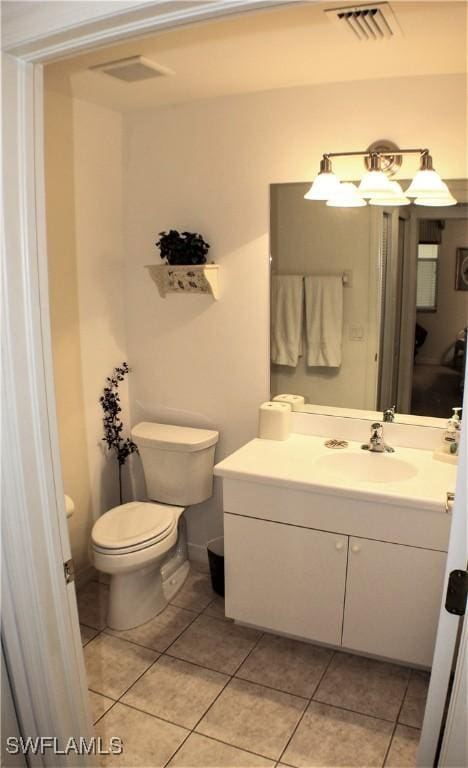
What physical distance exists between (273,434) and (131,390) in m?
0.94

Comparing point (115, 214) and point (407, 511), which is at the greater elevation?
point (115, 214)

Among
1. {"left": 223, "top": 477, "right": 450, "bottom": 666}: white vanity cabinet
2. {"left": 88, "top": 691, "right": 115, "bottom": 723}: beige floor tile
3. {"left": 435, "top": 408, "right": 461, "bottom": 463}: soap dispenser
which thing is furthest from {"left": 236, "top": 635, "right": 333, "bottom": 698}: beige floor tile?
{"left": 435, "top": 408, "right": 461, "bottom": 463}: soap dispenser

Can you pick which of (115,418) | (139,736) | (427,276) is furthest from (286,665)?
(427,276)

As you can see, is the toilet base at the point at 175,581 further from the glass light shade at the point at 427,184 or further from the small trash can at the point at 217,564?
the glass light shade at the point at 427,184

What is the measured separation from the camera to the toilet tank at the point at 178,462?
114 inches

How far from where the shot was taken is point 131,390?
10.7 ft

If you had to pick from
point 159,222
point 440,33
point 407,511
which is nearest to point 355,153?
point 440,33

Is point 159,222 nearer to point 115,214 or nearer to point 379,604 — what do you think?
point 115,214

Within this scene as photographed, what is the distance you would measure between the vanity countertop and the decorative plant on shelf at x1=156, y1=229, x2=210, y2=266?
92 centimetres

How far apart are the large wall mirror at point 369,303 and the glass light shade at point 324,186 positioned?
0.22 meters

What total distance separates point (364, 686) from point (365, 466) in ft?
2.85

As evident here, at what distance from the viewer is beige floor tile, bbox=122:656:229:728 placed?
2.19m

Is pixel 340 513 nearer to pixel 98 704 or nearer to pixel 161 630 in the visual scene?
pixel 161 630

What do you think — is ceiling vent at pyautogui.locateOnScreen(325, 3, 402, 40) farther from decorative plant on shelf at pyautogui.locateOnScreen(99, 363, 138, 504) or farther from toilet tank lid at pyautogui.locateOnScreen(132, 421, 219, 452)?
decorative plant on shelf at pyautogui.locateOnScreen(99, 363, 138, 504)
